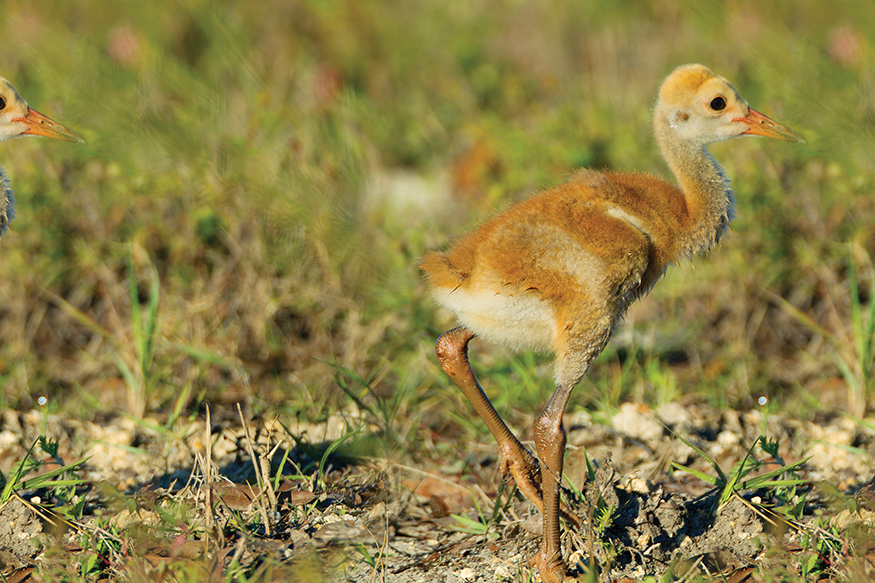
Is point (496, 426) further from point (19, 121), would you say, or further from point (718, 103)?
point (19, 121)

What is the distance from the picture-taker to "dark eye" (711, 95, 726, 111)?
129 inches

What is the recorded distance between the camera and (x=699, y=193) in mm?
3197

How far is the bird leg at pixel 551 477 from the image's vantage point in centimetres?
276

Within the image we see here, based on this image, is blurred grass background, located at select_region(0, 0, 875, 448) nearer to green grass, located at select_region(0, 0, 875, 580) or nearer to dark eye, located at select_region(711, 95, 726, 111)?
green grass, located at select_region(0, 0, 875, 580)

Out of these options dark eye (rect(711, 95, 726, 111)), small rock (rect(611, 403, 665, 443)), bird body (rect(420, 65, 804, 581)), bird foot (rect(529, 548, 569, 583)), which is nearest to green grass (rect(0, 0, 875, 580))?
small rock (rect(611, 403, 665, 443))

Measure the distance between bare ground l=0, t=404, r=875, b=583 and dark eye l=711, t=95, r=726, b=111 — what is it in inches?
51.0

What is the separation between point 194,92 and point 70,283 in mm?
1295

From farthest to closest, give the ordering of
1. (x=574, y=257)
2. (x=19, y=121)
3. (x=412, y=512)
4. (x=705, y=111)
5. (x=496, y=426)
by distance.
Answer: (x=19, y=121) < (x=412, y=512) < (x=705, y=111) < (x=496, y=426) < (x=574, y=257)

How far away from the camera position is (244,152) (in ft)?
15.5

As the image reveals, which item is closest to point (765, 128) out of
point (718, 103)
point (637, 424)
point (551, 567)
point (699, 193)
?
point (718, 103)

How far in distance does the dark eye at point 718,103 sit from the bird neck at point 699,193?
5.9 inches

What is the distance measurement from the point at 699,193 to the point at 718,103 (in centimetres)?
37

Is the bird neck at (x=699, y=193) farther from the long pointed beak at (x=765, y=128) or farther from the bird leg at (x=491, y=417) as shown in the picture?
the bird leg at (x=491, y=417)

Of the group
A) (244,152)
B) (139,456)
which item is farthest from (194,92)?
(139,456)
